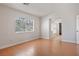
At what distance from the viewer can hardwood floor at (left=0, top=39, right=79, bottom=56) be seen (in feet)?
6.77

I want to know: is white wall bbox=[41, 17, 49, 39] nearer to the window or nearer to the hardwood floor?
the hardwood floor

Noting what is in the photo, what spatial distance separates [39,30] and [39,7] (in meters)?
0.58

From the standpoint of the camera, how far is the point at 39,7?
2066mm

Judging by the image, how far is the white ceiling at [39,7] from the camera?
198 cm

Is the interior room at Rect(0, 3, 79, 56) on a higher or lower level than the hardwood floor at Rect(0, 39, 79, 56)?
higher

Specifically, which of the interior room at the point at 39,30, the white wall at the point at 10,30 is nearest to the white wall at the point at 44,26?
the interior room at the point at 39,30

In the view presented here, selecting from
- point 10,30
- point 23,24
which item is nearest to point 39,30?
point 23,24

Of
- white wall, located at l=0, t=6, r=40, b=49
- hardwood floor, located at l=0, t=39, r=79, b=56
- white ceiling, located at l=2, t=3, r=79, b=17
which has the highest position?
white ceiling, located at l=2, t=3, r=79, b=17

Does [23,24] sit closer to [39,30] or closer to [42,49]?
[39,30]

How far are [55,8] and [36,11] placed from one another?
0.44 meters

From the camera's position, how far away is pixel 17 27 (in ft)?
7.11

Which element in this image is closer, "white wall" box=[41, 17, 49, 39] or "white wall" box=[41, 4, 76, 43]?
"white wall" box=[41, 4, 76, 43]

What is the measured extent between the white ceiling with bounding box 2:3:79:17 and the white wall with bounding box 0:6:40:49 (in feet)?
0.39

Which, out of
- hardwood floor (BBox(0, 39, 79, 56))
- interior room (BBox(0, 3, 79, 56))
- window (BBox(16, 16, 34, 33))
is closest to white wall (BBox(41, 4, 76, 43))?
interior room (BBox(0, 3, 79, 56))
